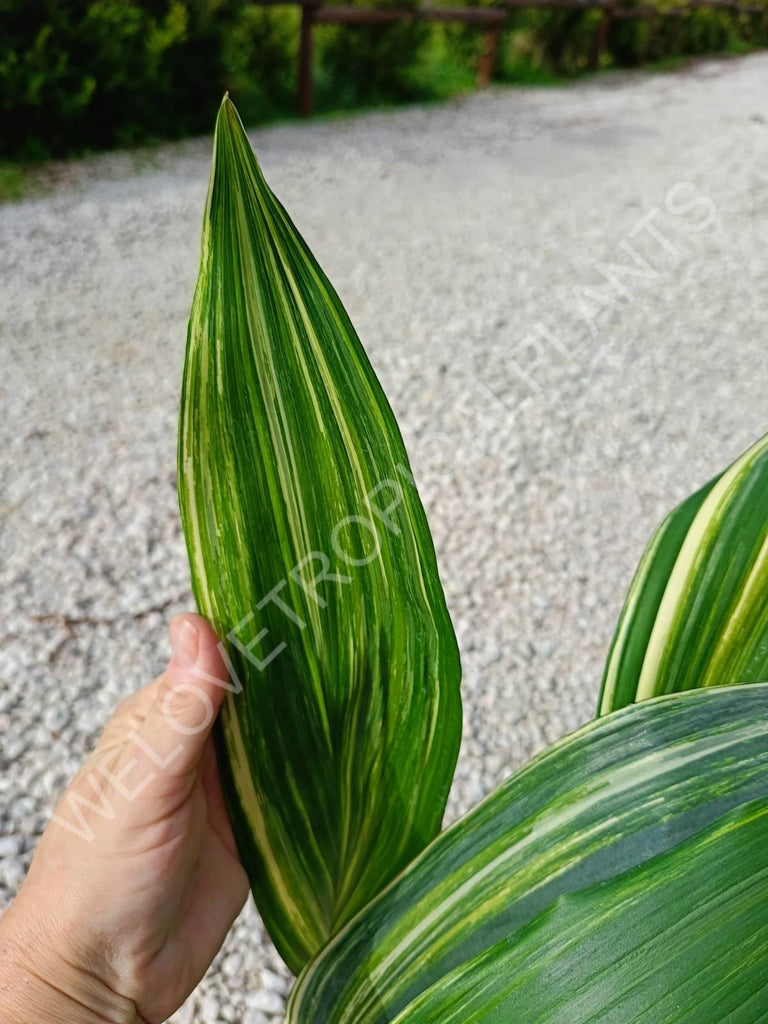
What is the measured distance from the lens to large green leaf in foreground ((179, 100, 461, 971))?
504mm

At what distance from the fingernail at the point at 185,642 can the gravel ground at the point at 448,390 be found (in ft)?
2.60

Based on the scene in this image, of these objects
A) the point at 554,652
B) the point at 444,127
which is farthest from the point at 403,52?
the point at 554,652

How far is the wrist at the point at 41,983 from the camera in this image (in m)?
0.63

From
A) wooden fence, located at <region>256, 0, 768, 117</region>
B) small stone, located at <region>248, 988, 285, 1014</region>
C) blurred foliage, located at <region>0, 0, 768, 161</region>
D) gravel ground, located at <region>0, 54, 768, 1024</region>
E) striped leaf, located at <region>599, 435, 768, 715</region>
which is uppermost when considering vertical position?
wooden fence, located at <region>256, 0, 768, 117</region>

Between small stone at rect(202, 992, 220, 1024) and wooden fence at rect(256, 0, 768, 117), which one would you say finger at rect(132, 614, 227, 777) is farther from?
wooden fence at rect(256, 0, 768, 117)

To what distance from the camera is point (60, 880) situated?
663mm

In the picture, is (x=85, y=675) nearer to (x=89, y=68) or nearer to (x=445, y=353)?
(x=445, y=353)

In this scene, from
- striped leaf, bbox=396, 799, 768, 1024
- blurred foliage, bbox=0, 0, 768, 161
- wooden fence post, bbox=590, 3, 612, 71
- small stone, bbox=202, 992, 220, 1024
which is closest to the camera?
striped leaf, bbox=396, 799, 768, 1024

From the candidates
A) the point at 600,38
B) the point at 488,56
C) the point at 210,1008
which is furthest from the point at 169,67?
the point at 600,38

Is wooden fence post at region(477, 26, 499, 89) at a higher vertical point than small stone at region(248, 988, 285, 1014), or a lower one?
higher

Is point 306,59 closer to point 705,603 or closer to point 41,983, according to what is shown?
point 705,603

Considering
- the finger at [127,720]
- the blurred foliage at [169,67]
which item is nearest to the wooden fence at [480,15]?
the blurred foliage at [169,67]

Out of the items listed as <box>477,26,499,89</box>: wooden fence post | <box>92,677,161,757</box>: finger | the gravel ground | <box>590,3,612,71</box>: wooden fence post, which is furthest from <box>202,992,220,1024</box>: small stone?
<box>590,3,612,71</box>: wooden fence post

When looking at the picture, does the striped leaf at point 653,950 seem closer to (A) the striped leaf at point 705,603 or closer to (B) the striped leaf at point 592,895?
(B) the striped leaf at point 592,895
